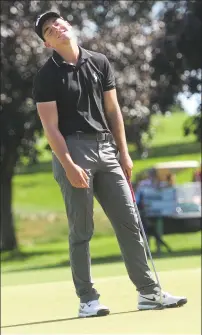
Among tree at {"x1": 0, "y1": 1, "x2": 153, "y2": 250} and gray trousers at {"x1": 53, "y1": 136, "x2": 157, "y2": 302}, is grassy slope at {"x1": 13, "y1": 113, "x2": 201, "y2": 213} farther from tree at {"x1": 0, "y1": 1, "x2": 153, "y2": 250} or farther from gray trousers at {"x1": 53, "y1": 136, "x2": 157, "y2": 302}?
gray trousers at {"x1": 53, "y1": 136, "x2": 157, "y2": 302}

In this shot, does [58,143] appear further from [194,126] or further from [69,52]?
[194,126]

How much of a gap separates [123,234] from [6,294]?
2.86 m

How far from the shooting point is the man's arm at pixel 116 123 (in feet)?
20.9

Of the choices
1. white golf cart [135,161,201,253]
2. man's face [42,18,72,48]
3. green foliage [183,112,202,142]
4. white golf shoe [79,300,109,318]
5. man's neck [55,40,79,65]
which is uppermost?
man's face [42,18,72,48]

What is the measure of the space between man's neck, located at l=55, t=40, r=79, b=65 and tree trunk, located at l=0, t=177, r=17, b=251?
2413 centimetres

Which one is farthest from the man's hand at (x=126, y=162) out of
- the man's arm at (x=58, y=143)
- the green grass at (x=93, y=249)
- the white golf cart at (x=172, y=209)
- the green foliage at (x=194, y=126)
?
the green grass at (x=93, y=249)

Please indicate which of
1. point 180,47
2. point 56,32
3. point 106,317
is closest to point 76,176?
point 56,32

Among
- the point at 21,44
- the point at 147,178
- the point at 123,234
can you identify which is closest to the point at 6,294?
the point at 123,234

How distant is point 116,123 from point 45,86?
0.57 metres

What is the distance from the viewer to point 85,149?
6.32 m

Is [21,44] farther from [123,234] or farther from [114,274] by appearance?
[123,234]

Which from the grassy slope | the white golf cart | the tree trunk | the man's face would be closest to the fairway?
the man's face

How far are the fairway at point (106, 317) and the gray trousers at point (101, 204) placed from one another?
0.27 metres

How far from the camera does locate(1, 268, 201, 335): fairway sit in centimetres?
666
